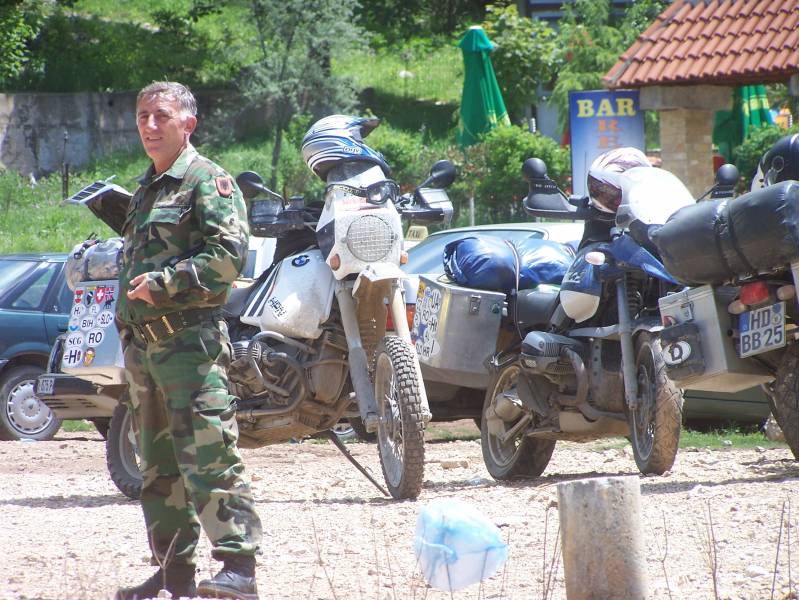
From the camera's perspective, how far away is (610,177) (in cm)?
747

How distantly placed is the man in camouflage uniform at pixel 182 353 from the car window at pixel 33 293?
838cm

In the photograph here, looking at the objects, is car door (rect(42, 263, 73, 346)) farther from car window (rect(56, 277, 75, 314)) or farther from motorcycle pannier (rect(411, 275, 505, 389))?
motorcycle pannier (rect(411, 275, 505, 389))

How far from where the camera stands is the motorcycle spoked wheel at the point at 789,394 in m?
6.20

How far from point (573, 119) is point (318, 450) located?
8.18 meters

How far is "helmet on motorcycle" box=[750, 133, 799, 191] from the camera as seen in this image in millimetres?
6520

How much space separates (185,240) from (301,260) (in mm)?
2750

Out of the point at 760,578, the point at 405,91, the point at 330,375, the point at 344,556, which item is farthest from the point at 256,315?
the point at 405,91

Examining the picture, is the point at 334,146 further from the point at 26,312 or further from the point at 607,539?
the point at 26,312

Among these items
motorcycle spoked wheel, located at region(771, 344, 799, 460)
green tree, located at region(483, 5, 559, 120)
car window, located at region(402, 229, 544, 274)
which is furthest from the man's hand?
green tree, located at region(483, 5, 559, 120)

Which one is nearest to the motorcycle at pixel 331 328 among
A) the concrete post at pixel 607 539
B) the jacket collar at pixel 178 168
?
the jacket collar at pixel 178 168

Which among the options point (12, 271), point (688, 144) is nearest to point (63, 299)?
point (12, 271)

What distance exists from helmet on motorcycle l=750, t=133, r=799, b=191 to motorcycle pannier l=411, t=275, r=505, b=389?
1.86 metres

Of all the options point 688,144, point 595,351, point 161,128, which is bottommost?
point 595,351

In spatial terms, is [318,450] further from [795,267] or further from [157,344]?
[157,344]
